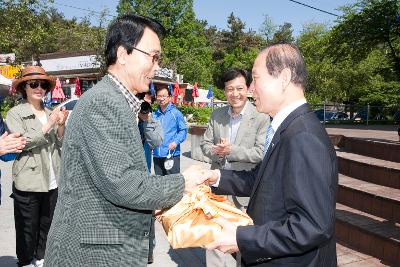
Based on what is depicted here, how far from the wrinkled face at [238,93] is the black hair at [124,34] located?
1.96 meters

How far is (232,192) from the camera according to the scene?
257 centimetres

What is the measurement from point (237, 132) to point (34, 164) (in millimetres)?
2158

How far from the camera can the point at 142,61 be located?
2094 millimetres

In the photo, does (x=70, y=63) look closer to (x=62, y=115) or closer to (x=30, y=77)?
(x=30, y=77)

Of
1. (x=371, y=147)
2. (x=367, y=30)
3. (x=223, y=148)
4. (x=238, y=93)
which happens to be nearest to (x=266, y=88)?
(x=223, y=148)

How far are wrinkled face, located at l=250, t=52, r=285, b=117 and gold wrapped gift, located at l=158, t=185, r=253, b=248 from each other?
0.56 metres

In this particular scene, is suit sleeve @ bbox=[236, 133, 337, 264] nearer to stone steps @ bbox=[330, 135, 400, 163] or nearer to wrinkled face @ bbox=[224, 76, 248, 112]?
wrinkled face @ bbox=[224, 76, 248, 112]

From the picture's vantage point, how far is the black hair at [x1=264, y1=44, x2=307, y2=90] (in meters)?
1.94

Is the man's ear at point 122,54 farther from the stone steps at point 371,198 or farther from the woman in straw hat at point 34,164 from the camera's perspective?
the stone steps at point 371,198

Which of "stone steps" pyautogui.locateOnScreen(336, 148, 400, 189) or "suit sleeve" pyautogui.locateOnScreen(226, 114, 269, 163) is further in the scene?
"stone steps" pyautogui.locateOnScreen(336, 148, 400, 189)

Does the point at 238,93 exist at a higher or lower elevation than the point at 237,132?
higher

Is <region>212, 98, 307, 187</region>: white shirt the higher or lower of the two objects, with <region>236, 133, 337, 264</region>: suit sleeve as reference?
higher

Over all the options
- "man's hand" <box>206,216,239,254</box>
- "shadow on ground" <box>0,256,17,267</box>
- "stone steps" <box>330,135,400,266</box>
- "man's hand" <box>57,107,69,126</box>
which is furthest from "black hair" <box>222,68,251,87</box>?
"shadow on ground" <box>0,256,17,267</box>

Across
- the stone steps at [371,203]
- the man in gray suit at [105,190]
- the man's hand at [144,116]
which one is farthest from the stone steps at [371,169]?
the man in gray suit at [105,190]
